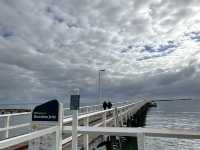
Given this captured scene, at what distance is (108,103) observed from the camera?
89.0 feet

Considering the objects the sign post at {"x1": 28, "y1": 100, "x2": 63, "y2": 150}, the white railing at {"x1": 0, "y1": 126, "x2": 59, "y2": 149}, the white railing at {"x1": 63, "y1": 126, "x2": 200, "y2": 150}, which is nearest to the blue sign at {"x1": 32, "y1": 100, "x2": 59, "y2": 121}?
the sign post at {"x1": 28, "y1": 100, "x2": 63, "y2": 150}

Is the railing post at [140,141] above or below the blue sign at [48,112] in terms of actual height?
below

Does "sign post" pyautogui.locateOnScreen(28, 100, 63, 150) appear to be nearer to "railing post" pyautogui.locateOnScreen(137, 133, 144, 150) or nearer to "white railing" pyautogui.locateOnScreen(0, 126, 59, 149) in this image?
"white railing" pyautogui.locateOnScreen(0, 126, 59, 149)

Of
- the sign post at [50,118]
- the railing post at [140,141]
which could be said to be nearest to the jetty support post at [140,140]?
the railing post at [140,141]

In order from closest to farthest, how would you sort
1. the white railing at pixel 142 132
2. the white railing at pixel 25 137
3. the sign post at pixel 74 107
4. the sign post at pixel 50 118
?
1. the white railing at pixel 25 137
2. the white railing at pixel 142 132
3. the sign post at pixel 50 118
4. the sign post at pixel 74 107

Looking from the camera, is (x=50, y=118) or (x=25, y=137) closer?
(x=25, y=137)

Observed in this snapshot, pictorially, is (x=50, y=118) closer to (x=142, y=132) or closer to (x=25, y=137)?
(x=25, y=137)

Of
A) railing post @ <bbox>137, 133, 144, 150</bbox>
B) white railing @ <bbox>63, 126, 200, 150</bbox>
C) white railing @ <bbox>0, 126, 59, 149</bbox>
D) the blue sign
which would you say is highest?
the blue sign

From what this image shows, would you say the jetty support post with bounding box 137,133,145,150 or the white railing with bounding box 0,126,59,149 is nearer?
the white railing with bounding box 0,126,59,149

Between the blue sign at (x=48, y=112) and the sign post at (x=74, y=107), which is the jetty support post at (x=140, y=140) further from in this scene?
the blue sign at (x=48, y=112)

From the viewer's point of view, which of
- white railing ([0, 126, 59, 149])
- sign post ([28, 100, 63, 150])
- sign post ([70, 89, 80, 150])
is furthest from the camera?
sign post ([70, 89, 80, 150])

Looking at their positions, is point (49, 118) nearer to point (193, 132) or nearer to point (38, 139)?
point (38, 139)

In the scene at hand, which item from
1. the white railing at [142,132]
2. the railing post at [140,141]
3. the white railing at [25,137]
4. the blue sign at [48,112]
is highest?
the blue sign at [48,112]

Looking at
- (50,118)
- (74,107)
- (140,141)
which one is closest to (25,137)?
(50,118)
